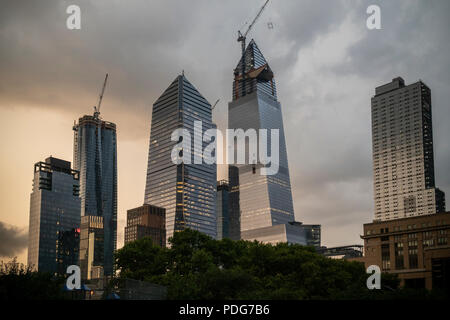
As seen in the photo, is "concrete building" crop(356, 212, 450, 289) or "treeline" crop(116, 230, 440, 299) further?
"concrete building" crop(356, 212, 450, 289)

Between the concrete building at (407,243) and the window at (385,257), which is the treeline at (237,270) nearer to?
the concrete building at (407,243)

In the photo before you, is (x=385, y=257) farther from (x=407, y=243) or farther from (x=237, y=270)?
(x=237, y=270)

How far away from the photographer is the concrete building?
491ft

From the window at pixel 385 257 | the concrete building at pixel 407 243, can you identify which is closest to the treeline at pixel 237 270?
the concrete building at pixel 407 243

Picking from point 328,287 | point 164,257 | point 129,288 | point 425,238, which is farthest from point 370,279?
point 425,238

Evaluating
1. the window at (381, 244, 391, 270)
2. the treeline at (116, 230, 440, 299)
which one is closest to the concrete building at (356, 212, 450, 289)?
the window at (381, 244, 391, 270)

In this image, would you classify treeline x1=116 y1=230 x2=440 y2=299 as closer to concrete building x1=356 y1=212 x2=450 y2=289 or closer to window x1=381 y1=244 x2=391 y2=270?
concrete building x1=356 y1=212 x2=450 y2=289

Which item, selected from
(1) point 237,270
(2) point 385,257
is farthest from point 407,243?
(1) point 237,270

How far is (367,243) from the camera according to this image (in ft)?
558

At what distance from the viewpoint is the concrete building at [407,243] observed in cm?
14975
